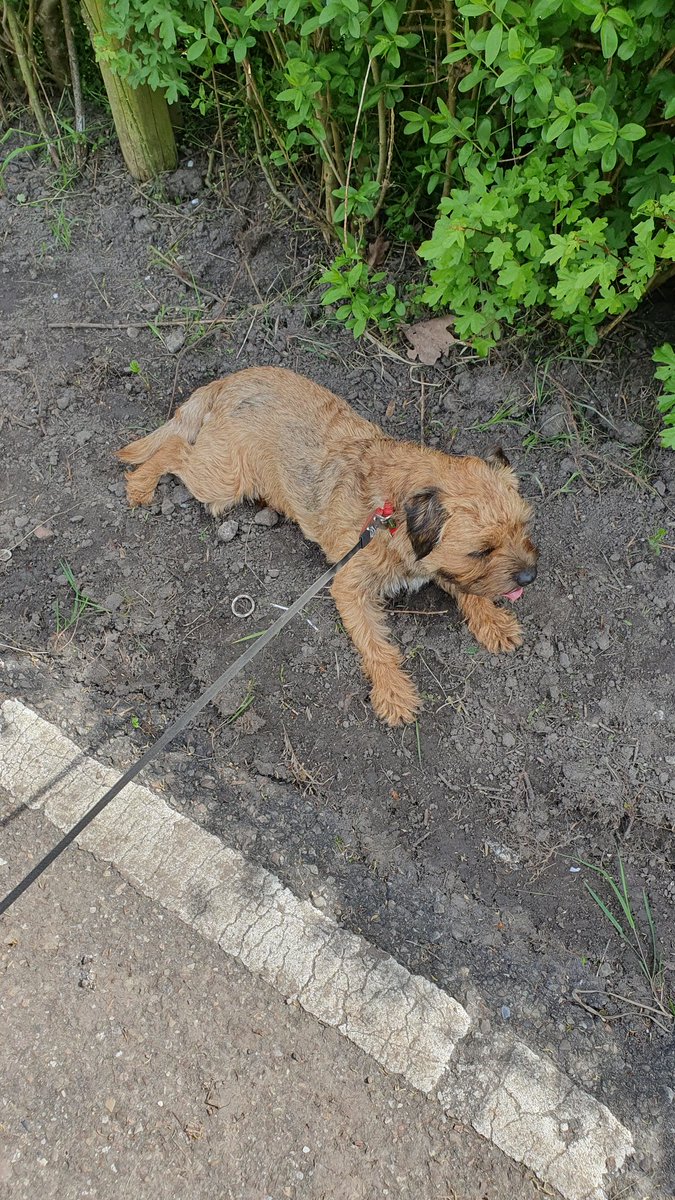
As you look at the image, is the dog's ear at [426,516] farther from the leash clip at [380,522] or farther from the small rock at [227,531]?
the small rock at [227,531]

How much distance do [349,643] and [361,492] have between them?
2.63 feet

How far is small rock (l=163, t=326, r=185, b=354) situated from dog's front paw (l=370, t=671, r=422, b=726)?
264cm

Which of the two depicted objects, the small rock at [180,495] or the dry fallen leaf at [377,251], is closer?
the small rock at [180,495]

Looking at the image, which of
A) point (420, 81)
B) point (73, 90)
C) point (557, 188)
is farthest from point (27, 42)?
point (557, 188)

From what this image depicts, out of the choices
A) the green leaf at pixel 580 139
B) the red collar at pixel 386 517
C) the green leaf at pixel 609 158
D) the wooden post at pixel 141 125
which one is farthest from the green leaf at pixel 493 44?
the wooden post at pixel 141 125

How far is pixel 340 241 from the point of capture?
5047 millimetres

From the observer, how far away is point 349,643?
13.6 feet

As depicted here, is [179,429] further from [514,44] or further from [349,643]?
[514,44]

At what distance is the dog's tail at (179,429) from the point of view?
14.8 feet

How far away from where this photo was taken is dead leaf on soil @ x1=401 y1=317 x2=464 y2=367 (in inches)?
192

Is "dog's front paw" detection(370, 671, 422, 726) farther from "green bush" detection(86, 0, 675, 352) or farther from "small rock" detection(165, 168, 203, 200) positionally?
"small rock" detection(165, 168, 203, 200)

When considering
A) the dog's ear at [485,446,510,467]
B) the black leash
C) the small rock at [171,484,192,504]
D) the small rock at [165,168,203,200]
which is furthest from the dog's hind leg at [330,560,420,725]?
the small rock at [165,168,203,200]

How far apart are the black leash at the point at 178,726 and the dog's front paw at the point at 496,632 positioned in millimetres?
742

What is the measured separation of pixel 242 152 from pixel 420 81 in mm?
1680
